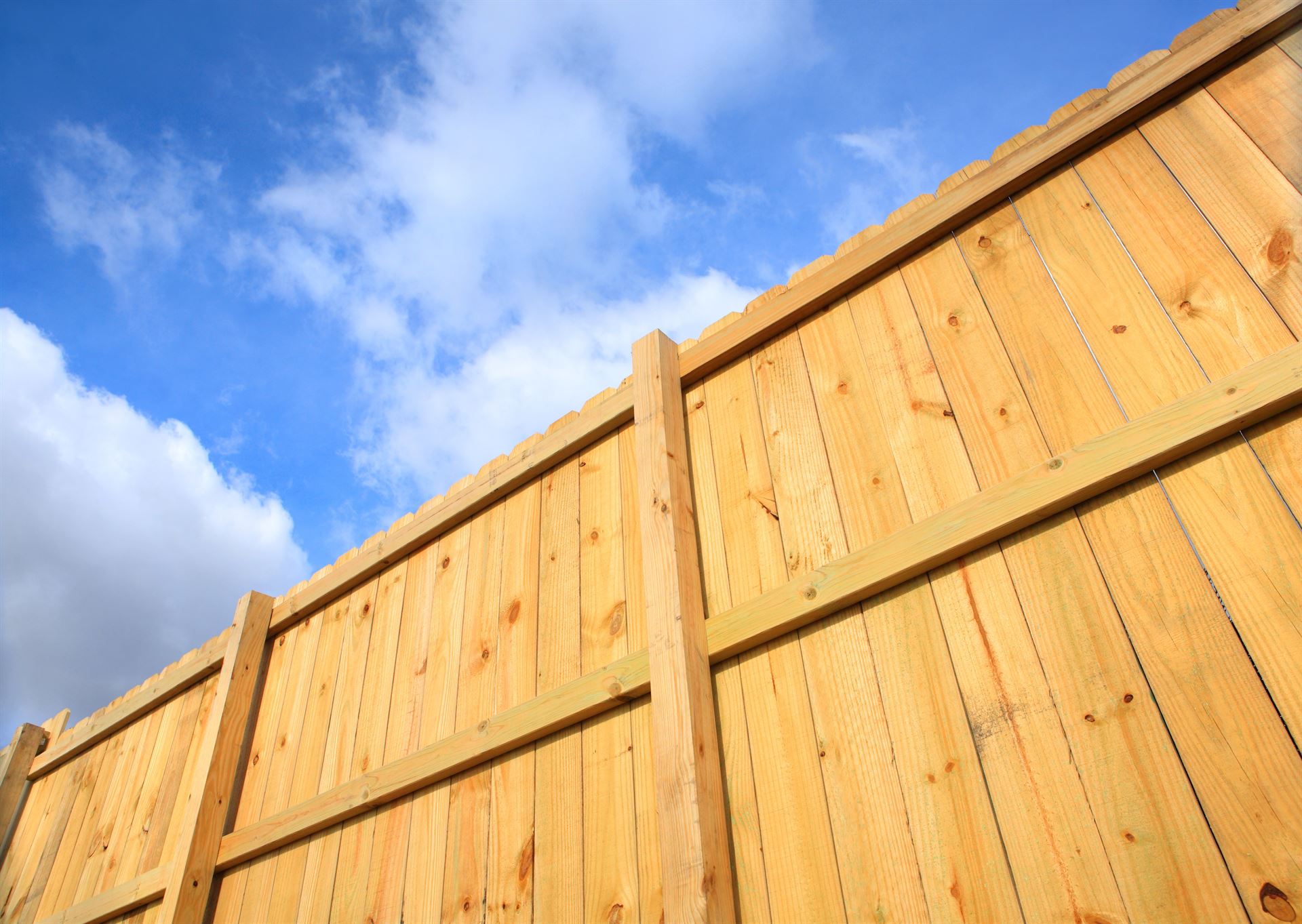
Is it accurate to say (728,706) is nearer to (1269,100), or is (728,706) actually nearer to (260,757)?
(1269,100)

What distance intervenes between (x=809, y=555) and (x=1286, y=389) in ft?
3.22

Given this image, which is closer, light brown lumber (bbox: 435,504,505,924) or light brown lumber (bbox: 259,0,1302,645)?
light brown lumber (bbox: 259,0,1302,645)

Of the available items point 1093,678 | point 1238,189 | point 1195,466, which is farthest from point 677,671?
point 1238,189

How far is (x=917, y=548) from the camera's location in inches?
74.4

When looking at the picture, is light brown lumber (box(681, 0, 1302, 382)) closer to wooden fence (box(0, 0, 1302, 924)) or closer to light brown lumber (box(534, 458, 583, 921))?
wooden fence (box(0, 0, 1302, 924))

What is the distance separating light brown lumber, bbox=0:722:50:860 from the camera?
4746mm

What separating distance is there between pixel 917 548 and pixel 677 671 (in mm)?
608

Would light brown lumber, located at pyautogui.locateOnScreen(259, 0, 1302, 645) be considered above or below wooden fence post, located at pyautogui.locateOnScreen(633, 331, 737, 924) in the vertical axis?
above

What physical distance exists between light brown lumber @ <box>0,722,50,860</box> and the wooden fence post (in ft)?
14.2

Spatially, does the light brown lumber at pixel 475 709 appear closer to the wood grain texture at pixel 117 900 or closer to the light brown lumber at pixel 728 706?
the light brown lumber at pixel 728 706

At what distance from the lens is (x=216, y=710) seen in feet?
11.4

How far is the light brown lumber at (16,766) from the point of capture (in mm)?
4746

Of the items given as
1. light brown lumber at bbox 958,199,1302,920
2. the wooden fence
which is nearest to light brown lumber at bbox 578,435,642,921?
the wooden fence

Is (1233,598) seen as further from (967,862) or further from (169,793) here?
(169,793)
